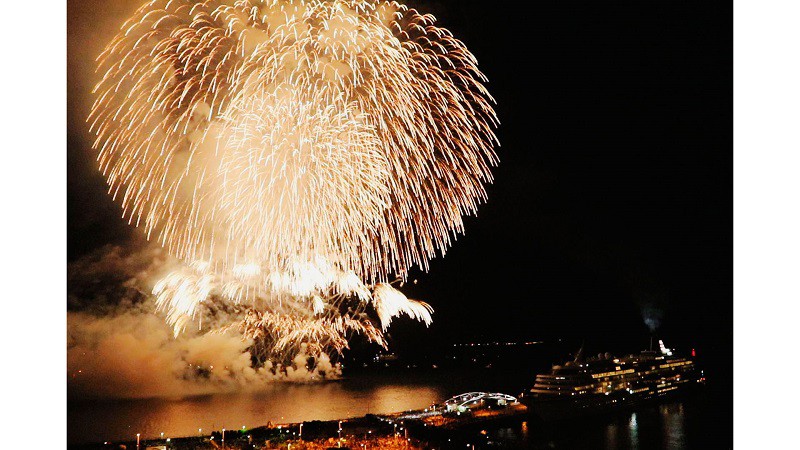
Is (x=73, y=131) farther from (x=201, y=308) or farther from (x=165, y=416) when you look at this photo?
(x=165, y=416)

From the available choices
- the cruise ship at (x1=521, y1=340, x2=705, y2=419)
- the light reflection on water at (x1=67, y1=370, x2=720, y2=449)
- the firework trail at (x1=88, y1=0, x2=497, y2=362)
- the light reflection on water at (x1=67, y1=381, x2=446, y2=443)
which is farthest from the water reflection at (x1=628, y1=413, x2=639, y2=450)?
the firework trail at (x1=88, y1=0, x2=497, y2=362)

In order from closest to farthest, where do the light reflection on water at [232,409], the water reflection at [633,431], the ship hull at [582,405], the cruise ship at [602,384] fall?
the water reflection at [633,431], the light reflection on water at [232,409], the ship hull at [582,405], the cruise ship at [602,384]

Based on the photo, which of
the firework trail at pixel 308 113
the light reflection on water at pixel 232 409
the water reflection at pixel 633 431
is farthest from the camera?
the light reflection on water at pixel 232 409

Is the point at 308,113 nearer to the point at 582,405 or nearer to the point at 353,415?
the point at 353,415

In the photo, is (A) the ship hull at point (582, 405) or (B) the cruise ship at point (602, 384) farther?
(B) the cruise ship at point (602, 384)

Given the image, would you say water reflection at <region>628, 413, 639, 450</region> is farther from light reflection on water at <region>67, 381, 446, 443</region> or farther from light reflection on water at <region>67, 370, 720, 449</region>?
light reflection on water at <region>67, 381, 446, 443</region>

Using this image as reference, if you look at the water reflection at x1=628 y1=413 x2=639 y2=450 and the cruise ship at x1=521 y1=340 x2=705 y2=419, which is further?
the cruise ship at x1=521 y1=340 x2=705 y2=419

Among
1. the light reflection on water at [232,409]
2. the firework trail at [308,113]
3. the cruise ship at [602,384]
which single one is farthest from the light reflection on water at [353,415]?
the firework trail at [308,113]

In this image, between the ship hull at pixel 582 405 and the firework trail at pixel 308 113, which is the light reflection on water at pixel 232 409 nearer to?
the ship hull at pixel 582 405

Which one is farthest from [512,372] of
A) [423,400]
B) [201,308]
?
[201,308]
